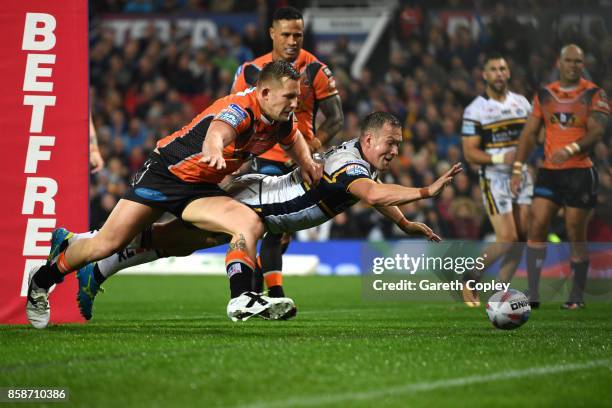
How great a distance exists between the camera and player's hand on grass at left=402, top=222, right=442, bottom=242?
23.4 ft

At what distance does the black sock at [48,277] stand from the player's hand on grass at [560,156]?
587 centimetres

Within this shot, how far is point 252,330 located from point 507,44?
11202 millimetres

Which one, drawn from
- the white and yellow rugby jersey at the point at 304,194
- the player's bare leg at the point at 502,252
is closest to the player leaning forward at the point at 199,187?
the white and yellow rugby jersey at the point at 304,194

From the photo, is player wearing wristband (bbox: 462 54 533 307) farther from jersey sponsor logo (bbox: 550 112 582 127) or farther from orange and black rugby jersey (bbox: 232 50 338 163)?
orange and black rugby jersey (bbox: 232 50 338 163)

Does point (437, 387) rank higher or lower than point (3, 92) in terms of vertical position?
lower

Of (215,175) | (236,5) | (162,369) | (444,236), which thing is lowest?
(444,236)

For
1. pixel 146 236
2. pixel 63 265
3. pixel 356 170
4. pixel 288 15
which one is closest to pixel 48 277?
pixel 63 265

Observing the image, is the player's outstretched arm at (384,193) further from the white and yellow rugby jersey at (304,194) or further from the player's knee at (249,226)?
the player's knee at (249,226)

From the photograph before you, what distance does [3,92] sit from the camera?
7.49 m

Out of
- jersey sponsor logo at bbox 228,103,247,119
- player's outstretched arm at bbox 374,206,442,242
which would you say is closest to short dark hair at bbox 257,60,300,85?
jersey sponsor logo at bbox 228,103,247,119

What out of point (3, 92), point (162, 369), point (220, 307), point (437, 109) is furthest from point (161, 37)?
point (162, 369)

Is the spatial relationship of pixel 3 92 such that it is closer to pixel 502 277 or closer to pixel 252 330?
pixel 252 330

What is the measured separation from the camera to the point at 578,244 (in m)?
10.7

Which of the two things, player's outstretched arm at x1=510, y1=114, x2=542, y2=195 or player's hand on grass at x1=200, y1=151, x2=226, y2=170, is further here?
player's outstretched arm at x1=510, y1=114, x2=542, y2=195
